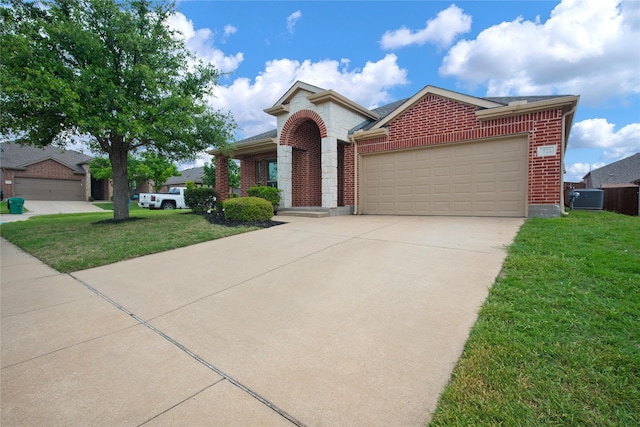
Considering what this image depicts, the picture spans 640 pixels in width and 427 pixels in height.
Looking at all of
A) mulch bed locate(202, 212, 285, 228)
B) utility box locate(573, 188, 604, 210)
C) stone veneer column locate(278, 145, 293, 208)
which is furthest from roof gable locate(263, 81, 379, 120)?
utility box locate(573, 188, 604, 210)

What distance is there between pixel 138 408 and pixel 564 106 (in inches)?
388

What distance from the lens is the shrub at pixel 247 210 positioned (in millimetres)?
9188

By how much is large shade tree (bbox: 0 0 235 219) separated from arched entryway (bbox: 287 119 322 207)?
380cm

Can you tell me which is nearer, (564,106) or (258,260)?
(258,260)

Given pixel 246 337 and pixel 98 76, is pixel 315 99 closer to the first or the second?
pixel 98 76

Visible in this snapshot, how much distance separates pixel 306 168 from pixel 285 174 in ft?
4.48

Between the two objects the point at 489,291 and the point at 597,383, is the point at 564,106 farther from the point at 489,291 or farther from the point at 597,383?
the point at 597,383

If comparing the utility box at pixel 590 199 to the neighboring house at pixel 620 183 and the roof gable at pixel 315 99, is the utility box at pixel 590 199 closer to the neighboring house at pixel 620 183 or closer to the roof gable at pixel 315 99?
the neighboring house at pixel 620 183

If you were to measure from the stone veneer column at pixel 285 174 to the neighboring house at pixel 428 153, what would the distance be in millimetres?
39

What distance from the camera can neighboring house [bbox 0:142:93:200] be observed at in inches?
1076

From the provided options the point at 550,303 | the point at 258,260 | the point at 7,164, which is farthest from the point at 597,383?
the point at 7,164

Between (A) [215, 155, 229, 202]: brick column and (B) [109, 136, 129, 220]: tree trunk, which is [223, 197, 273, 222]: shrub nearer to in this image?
(B) [109, 136, 129, 220]: tree trunk

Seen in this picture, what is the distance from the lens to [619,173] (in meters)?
33.0

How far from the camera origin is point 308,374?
210cm
